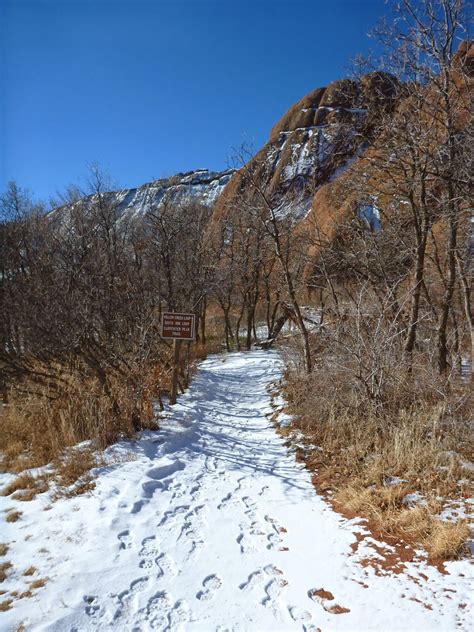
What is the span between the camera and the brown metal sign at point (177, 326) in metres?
6.82

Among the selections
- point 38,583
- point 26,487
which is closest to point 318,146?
point 26,487

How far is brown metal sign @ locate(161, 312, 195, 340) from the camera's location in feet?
22.4

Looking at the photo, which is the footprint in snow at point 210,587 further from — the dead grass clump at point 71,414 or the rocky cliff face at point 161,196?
the rocky cliff face at point 161,196

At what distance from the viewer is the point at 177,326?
6.86m

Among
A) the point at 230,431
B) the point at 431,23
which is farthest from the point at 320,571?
the point at 431,23

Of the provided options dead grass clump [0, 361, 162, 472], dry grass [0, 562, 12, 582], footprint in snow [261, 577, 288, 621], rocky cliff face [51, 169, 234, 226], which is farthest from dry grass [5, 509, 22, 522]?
rocky cliff face [51, 169, 234, 226]

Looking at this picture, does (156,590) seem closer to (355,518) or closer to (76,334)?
(355,518)

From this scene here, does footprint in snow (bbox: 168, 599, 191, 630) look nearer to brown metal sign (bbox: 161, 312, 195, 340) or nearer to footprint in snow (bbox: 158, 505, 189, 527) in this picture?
footprint in snow (bbox: 158, 505, 189, 527)

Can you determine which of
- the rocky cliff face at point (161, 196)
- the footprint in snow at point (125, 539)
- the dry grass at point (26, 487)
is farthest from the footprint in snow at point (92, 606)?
the rocky cliff face at point (161, 196)

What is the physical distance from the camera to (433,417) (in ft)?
14.7

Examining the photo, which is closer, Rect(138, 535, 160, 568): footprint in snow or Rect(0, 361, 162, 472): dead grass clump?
Rect(138, 535, 160, 568): footprint in snow

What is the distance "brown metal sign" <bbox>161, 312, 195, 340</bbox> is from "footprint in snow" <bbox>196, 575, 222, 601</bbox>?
4483 mm

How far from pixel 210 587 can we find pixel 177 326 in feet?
15.4

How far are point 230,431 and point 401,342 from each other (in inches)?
136
